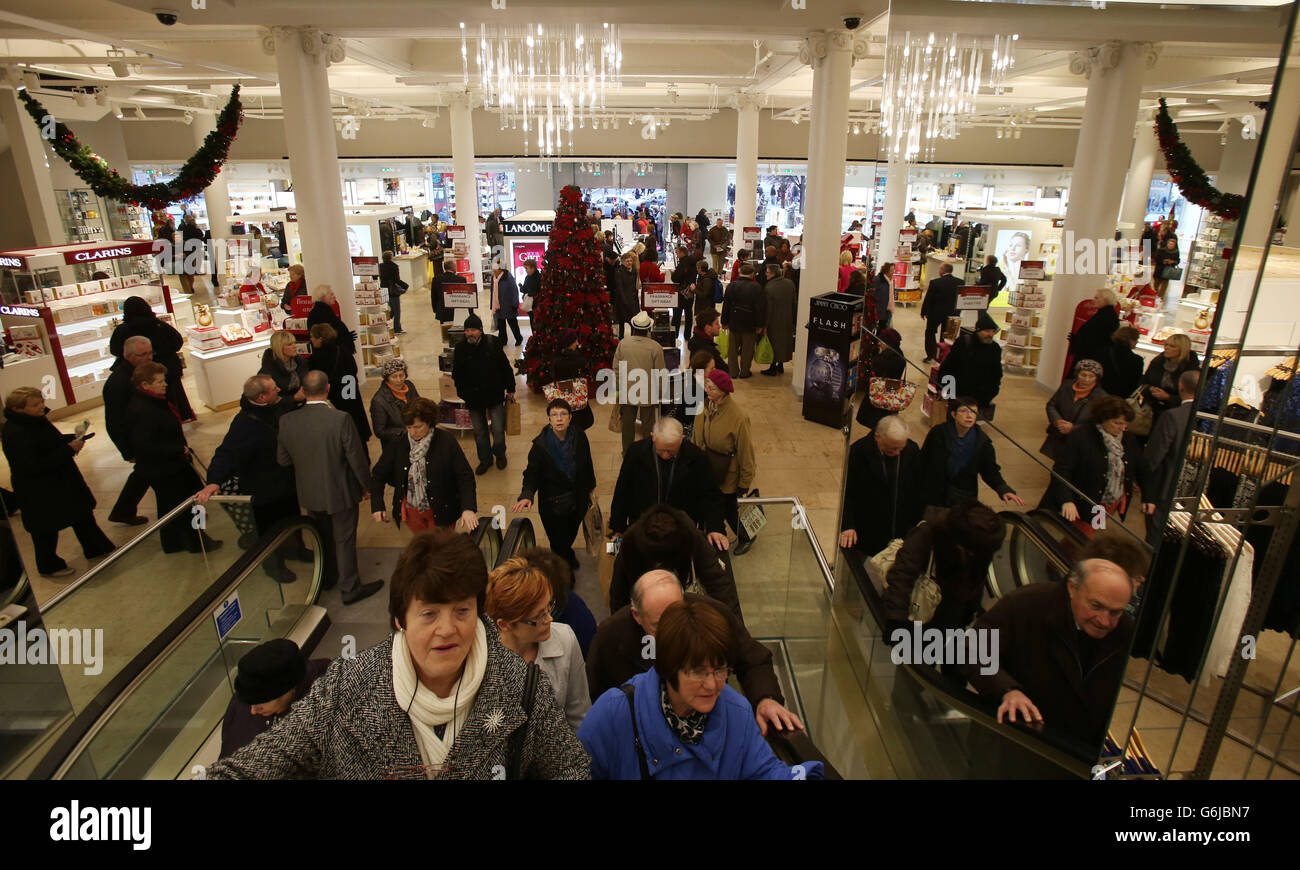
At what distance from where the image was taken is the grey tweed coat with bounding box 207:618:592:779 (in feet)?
5.25

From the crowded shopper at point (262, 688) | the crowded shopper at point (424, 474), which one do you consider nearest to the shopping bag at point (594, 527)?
the crowded shopper at point (424, 474)

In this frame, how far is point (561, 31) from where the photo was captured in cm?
922

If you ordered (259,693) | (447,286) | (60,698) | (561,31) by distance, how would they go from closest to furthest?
(259,693) → (60,698) → (561,31) → (447,286)

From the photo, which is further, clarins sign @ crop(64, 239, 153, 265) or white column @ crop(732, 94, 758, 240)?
white column @ crop(732, 94, 758, 240)

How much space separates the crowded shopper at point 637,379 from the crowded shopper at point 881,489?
3158 mm

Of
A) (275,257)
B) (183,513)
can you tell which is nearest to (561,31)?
(183,513)

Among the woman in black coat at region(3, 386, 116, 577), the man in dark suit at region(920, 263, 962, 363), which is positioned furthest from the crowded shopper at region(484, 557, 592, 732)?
the woman in black coat at region(3, 386, 116, 577)

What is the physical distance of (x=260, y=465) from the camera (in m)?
4.99

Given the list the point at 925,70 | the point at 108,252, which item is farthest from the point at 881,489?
the point at 108,252

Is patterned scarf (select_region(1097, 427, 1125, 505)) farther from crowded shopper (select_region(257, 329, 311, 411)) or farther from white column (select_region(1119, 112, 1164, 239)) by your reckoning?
crowded shopper (select_region(257, 329, 311, 411))

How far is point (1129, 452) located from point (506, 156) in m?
24.4

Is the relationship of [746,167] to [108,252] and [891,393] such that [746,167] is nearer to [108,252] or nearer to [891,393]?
[108,252]

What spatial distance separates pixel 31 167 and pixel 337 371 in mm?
11312
